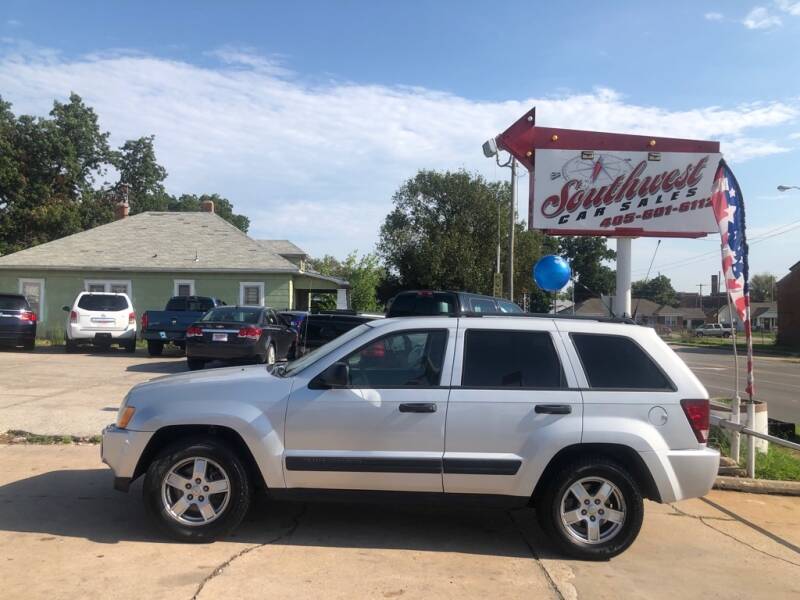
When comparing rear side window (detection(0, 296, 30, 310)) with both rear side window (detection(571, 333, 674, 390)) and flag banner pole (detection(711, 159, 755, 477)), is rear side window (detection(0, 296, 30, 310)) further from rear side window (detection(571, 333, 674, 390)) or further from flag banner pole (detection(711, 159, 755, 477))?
rear side window (detection(571, 333, 674, 390))

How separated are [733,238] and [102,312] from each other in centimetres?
1615

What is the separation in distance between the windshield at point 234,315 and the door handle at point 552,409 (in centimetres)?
1051

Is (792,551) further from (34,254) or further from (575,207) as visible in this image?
(34,254)

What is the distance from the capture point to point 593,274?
95.3 metres

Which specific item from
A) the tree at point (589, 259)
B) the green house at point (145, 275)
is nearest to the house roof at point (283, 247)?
the green house at point (145, 275)

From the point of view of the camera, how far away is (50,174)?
44438 mm

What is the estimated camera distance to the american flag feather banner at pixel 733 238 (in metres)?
8.33

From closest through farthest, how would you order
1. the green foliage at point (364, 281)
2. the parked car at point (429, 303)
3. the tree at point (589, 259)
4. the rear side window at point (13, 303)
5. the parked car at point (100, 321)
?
the parked car at point (429, 303)
the parked car at point (100, 321)
the rear side window at point (13, 303)
the green foliage at point (364, 281)
the tree at point (589, 259)

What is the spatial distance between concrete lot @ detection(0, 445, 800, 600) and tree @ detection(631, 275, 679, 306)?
129837mm

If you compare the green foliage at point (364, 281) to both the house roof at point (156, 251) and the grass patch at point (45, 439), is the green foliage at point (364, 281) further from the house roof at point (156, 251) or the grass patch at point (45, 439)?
the grass patch at point (45, 439)

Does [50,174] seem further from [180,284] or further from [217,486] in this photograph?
[217,486]

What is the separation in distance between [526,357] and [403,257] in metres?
43.1

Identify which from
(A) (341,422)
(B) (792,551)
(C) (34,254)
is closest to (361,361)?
(A) (341,422)

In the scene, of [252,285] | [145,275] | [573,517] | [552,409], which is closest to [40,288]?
[145,275]
